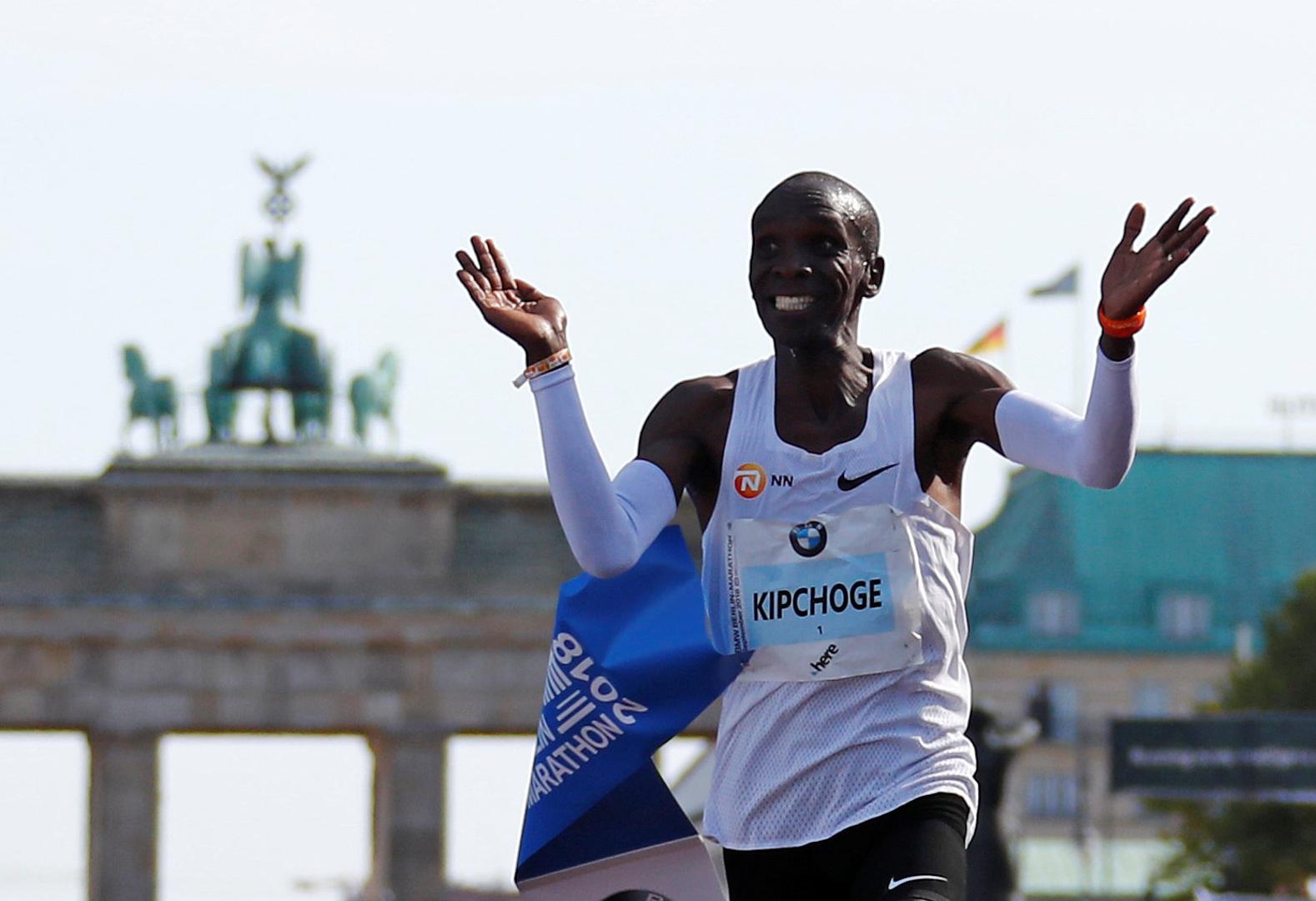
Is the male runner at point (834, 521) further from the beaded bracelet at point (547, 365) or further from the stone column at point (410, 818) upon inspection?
the stone column at point (410, 818)

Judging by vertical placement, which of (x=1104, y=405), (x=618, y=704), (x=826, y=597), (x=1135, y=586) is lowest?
(x=1135, y=586)

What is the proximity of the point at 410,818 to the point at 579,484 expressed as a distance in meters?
40.7

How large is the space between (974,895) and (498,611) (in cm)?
2622

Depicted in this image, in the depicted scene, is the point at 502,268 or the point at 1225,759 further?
the point at 1225,759

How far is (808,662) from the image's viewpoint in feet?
18.6

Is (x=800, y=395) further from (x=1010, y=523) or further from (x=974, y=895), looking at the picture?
(x=1010, y=523)

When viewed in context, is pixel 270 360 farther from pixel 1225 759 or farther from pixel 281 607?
pixel 1225 759

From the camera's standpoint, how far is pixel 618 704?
5719mm

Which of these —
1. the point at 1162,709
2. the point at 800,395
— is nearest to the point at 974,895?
the point at 800,395

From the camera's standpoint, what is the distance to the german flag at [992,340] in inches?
2079

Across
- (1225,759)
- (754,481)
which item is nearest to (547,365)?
(754,481)

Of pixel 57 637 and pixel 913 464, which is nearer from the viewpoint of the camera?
pixel 913 464

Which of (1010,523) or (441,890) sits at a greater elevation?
(1010,523)

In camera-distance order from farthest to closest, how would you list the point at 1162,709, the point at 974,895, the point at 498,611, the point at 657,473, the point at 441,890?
the point at 1162,709 → the point at 498,611 → the point at 441,890 → the point at 974,895 → the point at 657,473
